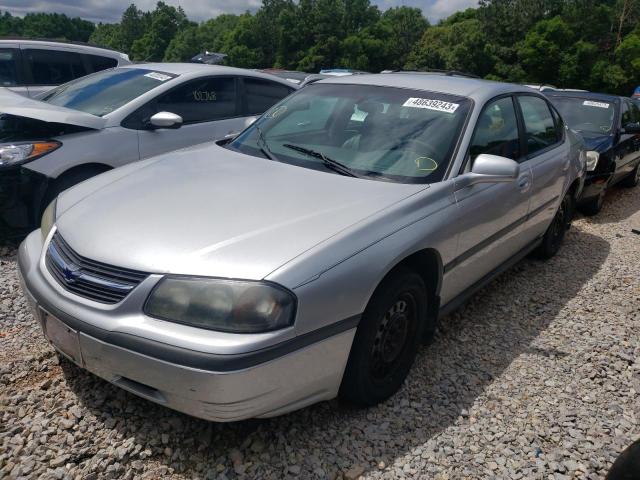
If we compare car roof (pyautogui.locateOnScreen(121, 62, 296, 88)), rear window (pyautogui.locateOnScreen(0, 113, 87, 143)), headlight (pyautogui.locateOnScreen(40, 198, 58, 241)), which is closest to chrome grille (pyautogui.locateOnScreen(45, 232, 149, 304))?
headlight (pyautogui.locateOnScreen(40, 198, 58, 241))

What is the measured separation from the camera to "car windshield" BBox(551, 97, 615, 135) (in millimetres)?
7402

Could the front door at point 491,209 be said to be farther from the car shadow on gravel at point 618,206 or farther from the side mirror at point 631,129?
the side mirror at point 631,129

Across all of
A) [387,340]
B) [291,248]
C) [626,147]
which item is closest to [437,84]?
[387,340]

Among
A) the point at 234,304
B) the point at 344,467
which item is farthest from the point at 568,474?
the point at 234,304

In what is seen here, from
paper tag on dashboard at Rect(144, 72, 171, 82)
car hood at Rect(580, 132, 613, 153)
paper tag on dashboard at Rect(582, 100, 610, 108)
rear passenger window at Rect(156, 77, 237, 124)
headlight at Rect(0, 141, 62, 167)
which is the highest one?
paper tag on dashboard at Rect(144, 72, 171, 82)

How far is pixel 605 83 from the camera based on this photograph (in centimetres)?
3306

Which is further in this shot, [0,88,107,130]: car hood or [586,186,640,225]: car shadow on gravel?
[586,186,640,225]: car shadow on gravel

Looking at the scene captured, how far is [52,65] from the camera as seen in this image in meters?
7.43

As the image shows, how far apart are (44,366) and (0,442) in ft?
1.88

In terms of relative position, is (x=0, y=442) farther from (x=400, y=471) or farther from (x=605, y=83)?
(x=605, y=83)

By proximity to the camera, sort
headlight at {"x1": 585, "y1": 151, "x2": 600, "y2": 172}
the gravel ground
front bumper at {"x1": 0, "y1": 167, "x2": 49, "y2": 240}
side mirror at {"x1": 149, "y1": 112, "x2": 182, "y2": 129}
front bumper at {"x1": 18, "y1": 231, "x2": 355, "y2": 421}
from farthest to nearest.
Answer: headlight at {"x1": 585, "y1": 151, "x2": 600, "y2": 172}
side mirror at {"x1": 149, "y1": 112, "x2": 182, "y2": 129}
front bumper at {"x1": 0, "y1": 167, "x2": 49, "y2": 240}
the gravel ground
front bumper at {"x1": 18, "y1": 231, "x2": 355, "y2": 421}

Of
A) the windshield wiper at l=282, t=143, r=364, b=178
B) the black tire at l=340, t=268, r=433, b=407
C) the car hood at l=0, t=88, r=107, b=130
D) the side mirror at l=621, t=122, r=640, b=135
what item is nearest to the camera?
the black tire at l=340, t=268, r=433, b=407

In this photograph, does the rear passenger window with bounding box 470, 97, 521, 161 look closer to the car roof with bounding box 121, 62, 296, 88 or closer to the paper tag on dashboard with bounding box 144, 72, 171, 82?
the car roof with bounding box 121, 62, 296, 88

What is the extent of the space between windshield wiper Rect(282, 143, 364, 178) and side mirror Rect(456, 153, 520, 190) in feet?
1.97
